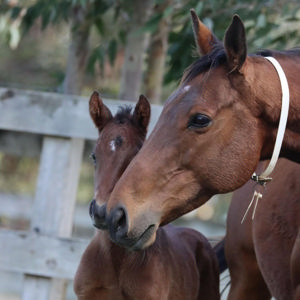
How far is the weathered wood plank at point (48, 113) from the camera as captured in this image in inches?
186

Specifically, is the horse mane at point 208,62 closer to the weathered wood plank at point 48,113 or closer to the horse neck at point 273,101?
the horse neck at point 273,101

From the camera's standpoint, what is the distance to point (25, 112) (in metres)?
4.81

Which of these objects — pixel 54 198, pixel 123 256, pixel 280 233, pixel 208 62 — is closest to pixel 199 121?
pixel 208 62

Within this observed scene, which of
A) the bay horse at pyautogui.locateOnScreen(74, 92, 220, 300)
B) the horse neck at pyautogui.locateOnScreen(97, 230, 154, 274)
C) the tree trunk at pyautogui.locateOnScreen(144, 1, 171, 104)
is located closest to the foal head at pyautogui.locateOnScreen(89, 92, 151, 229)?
the bay horse at pyautogui.locateOnScreen(74, 92, 220, 300)

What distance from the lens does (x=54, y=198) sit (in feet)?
15.3

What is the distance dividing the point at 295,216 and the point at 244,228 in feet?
2.69

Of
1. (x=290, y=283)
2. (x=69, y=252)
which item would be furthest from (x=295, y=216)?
(x=69, y=252)

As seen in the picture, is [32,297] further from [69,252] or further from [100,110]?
[100,110]

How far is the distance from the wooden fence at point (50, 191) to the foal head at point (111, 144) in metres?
0.87

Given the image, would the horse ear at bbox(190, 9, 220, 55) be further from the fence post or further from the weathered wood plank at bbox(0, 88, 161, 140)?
the fence post

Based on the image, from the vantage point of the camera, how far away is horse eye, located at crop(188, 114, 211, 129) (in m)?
2.52

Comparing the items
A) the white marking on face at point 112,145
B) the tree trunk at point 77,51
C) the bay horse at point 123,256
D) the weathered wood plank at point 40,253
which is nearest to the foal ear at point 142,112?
the bay horse at point 123,256

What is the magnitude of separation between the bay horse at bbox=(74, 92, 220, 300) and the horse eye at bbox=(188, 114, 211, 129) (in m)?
0.81

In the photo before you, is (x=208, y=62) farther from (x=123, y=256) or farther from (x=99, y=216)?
(x=123, y=256)
